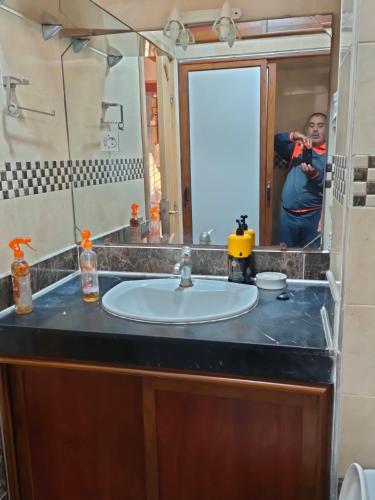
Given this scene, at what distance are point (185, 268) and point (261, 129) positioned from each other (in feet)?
1.90

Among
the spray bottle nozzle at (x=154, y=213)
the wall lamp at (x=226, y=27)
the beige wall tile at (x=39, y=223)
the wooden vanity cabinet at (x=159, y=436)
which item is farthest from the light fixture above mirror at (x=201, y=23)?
the wooden vanity cabinet at (x=159, y=436)

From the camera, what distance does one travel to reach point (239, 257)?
1610 millimetres

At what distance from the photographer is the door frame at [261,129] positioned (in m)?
1.58

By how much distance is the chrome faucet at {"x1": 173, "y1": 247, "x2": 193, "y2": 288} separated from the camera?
1607 millimetres

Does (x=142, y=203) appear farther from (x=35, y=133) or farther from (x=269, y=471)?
(x=269, y=471)

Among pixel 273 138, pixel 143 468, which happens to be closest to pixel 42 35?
pixel 273 138

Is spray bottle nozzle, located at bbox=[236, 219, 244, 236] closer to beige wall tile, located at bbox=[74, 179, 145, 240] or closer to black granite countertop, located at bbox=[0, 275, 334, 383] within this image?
black granite countertop, located at bbox=[0, 275, 334, 383]

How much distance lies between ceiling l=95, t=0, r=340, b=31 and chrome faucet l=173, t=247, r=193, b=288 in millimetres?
844

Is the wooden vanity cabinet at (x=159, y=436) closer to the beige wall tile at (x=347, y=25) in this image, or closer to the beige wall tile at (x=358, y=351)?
the beige wall tile at (x=358, y=351)

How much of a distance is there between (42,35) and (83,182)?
1.83ft

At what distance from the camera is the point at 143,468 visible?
4.43ft

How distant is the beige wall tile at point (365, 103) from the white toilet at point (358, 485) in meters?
0.73

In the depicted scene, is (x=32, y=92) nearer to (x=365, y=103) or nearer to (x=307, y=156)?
(x=307, y=156)

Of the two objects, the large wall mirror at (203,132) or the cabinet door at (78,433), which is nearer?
the cabinet door at (78,433)
